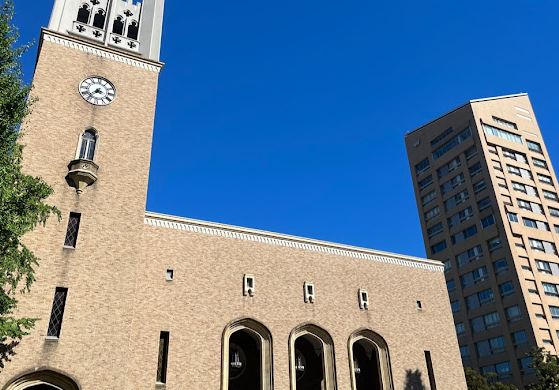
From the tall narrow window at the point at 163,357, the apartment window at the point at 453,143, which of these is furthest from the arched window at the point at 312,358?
the apartment window at the point at 453,143

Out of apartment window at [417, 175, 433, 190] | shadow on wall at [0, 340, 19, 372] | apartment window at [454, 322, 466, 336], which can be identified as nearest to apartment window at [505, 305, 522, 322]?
apartment window at [454, 322, 466, 336]

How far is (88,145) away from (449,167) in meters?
43.5

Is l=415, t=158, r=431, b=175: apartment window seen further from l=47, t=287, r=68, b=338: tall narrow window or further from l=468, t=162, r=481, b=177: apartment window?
l=47, t=287, r=68, b=338: tall narrow window

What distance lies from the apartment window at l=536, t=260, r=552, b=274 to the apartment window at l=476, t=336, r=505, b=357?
293 inches

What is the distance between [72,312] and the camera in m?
16.0

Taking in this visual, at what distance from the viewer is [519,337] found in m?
42.1

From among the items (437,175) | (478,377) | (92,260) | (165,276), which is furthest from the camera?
(437,175)

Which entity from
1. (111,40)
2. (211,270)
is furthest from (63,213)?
(111,40)

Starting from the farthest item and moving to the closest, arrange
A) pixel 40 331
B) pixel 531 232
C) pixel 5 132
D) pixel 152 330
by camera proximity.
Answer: pixel 531 232
pixel 152 330
pixel 40 331
pixel 5 132

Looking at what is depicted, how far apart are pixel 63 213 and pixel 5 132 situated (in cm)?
506

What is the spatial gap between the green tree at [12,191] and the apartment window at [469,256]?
4333 centimetres

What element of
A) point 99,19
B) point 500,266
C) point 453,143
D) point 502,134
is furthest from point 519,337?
point 99,19

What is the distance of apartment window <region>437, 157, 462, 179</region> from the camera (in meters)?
53.5

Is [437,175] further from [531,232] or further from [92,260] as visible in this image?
[92,260]
